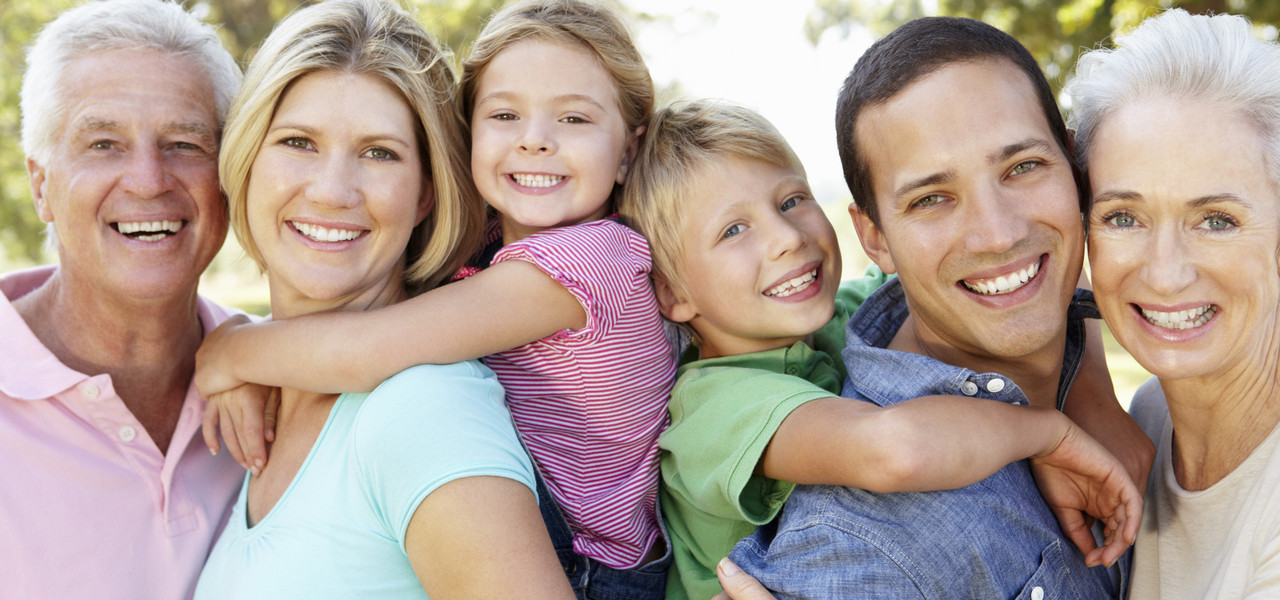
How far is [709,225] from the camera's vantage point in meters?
2.91

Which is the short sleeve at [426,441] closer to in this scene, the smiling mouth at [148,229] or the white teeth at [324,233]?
the white teeth at [324,233]

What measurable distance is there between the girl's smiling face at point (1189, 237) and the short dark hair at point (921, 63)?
254mm

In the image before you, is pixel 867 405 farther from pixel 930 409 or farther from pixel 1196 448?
pixel 1196 448

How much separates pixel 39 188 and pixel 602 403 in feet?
6.61

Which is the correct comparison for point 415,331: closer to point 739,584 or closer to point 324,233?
point 324,233

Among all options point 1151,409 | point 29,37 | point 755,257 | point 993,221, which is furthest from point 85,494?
point 29,37

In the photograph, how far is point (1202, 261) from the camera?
2240mm

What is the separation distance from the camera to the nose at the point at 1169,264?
2242 millimetres

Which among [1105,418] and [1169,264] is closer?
[1169,264]

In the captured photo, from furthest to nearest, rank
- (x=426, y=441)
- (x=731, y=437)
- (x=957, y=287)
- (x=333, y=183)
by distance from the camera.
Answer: (x=333, y=183) → (x=957, y=287) → (x=731, y=437) → (x=426, y=441)

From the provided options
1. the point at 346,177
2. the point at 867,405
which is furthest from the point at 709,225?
the point at 346,177

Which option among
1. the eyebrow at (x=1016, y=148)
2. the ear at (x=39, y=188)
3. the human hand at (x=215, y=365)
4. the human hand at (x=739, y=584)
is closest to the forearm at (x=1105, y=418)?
the eyebrow at (x=1016, y=148)

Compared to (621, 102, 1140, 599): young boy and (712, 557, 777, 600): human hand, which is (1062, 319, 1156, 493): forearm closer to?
(621, 102, 1140, 599): young boy

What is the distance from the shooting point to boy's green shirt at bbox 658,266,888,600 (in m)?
2.45
